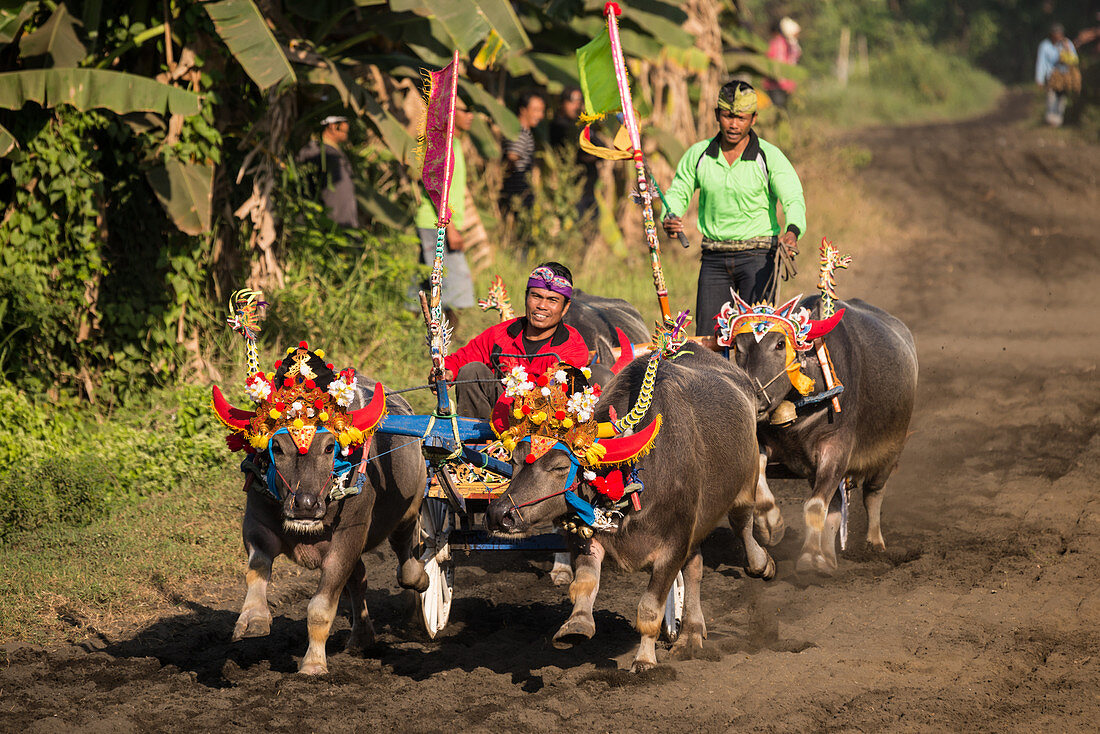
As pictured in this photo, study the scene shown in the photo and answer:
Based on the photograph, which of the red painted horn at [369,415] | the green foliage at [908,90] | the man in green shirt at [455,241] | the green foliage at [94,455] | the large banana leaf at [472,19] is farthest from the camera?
the green foliage at [908,90]

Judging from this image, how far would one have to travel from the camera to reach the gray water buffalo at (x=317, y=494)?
5.62 metres

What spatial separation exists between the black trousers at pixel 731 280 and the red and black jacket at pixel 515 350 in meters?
1.70

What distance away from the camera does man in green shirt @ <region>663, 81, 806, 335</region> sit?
8.19 m

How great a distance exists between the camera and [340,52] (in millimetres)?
11625

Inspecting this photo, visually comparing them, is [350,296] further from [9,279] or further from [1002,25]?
[1002,25]

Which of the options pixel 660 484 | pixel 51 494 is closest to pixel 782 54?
pixel 51 494

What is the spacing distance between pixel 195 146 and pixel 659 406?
567 centimetres

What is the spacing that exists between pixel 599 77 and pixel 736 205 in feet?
4.49

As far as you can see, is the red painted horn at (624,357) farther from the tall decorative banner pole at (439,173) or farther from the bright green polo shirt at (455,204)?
the bright green polo shirt at (455,204)

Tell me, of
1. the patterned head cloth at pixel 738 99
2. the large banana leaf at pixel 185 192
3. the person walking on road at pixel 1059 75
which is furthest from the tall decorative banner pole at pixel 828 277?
the person walking on road at pixel 1059 75

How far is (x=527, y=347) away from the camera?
22.7 feet

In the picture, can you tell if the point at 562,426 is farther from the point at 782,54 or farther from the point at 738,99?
the point at 782,54

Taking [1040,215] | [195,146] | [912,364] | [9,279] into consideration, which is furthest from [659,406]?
[1040,215]

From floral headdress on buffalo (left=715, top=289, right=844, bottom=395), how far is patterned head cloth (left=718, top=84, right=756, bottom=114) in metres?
1.36
